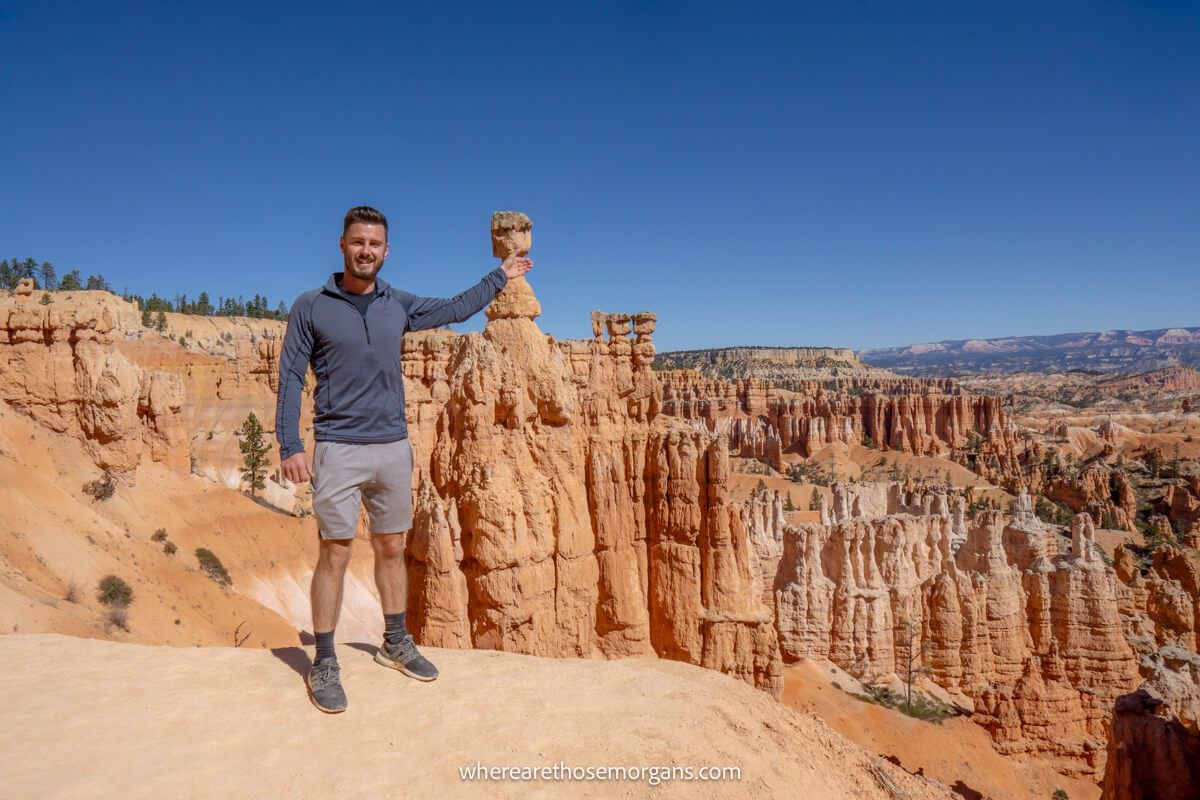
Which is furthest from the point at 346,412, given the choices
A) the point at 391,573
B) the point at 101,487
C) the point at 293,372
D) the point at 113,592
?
the point at 101,487

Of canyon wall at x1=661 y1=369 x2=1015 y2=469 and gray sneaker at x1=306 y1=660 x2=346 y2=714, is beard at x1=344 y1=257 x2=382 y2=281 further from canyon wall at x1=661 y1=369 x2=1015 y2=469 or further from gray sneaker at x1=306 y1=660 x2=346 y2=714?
canyon wall at x1=661 y1=369 x2=1015 y2=469

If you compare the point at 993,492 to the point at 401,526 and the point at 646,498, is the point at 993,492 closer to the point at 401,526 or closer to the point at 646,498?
the point at 646,498

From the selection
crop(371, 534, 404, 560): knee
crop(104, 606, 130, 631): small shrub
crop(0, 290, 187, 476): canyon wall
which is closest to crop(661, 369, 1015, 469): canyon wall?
crop(0, 290, 187, 476): canyon wall

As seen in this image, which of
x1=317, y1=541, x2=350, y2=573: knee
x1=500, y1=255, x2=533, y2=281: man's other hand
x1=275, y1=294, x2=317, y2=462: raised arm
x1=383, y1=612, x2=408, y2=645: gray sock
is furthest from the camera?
x1=500, y1=255, x2=533, y2=281: man's other hand

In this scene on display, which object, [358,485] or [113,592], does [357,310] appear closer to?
[358,485]

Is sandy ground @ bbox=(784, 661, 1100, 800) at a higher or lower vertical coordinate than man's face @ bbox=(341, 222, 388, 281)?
lower

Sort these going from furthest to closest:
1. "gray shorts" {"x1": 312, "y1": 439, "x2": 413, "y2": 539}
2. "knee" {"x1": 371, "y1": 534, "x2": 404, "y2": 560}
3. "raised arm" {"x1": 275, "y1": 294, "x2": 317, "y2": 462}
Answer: "knee" {"x1": 371, "y1": 534, "x2": 404, "y2": 560} → "gray shorts" {"x1": 312, "y1": 439, "x2": 413, "y2": 539} → "raised arm" {"x1": 275, "y1": 294, "x2": 317, "y2": 462}

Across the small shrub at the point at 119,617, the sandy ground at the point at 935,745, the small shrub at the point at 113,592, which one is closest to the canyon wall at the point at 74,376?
the small shrub at the point at 113,592

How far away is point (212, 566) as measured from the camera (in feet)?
78.4

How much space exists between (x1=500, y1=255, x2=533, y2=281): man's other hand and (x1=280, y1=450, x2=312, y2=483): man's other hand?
215 cm

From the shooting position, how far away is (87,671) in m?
4.95

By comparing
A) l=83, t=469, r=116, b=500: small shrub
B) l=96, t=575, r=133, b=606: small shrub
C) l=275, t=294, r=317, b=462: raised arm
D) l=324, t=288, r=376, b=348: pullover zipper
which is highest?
l=324, t=288, r=376, b=348: pullover zipper

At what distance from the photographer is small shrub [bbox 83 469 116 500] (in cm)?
2073

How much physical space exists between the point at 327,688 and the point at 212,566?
75.2 ft
